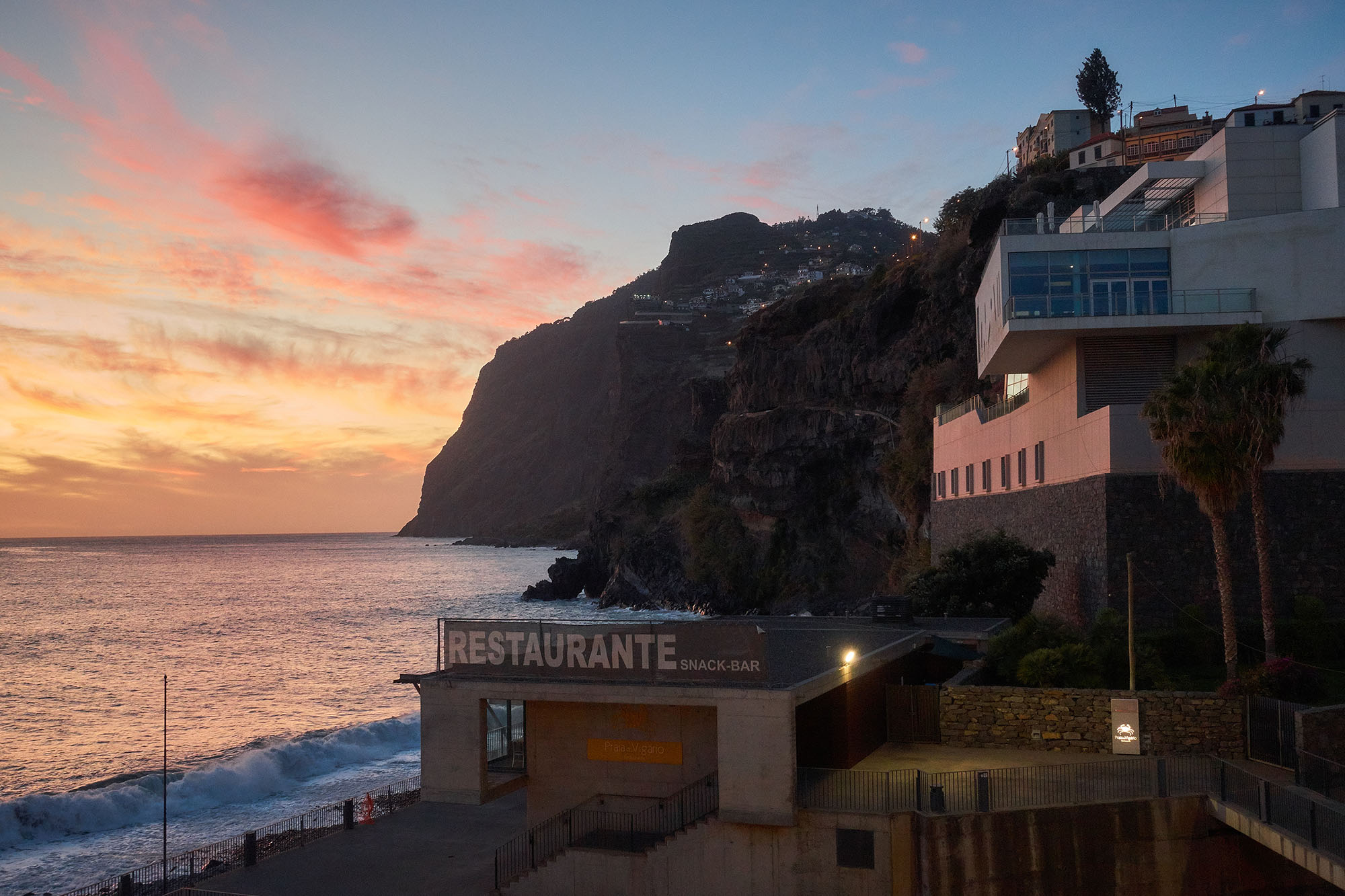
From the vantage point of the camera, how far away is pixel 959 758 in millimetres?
23875

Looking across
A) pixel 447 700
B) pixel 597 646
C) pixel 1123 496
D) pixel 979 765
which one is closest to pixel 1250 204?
pixel 1123 496

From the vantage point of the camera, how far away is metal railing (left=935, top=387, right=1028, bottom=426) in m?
43.8

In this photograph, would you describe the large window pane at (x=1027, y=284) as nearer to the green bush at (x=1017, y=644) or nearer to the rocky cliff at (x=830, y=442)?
the green bush at (x=1017, y=644)

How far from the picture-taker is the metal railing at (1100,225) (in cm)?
3747

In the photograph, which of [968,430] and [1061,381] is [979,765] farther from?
[968,430]

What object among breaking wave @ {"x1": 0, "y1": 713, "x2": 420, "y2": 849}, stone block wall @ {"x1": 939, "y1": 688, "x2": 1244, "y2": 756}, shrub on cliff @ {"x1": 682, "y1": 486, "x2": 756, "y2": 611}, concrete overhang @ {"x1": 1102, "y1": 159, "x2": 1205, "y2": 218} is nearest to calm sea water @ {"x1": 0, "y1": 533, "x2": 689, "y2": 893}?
breaking wave @ {"x1": 0, "y1": 713, "x2": 420, "y2": 849}

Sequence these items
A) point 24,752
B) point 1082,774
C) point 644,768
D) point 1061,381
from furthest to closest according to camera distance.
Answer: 1. point 24,752
2. point 1061,381
3. point 644,768
4. point 1082,774

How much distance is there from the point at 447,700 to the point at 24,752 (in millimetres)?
34783

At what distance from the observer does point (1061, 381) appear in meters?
37.0

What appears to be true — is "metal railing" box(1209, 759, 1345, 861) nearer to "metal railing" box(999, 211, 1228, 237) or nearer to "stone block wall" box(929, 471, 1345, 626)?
"stone block wall" box(929, 471, 1345, 626)

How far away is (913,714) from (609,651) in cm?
919

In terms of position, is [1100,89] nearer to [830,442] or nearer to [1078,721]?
[830,442]

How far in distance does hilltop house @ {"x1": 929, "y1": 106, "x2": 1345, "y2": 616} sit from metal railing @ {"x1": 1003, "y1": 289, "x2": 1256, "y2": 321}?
0.16 ft

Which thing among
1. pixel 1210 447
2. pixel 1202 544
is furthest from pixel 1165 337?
pixel 1210 447
